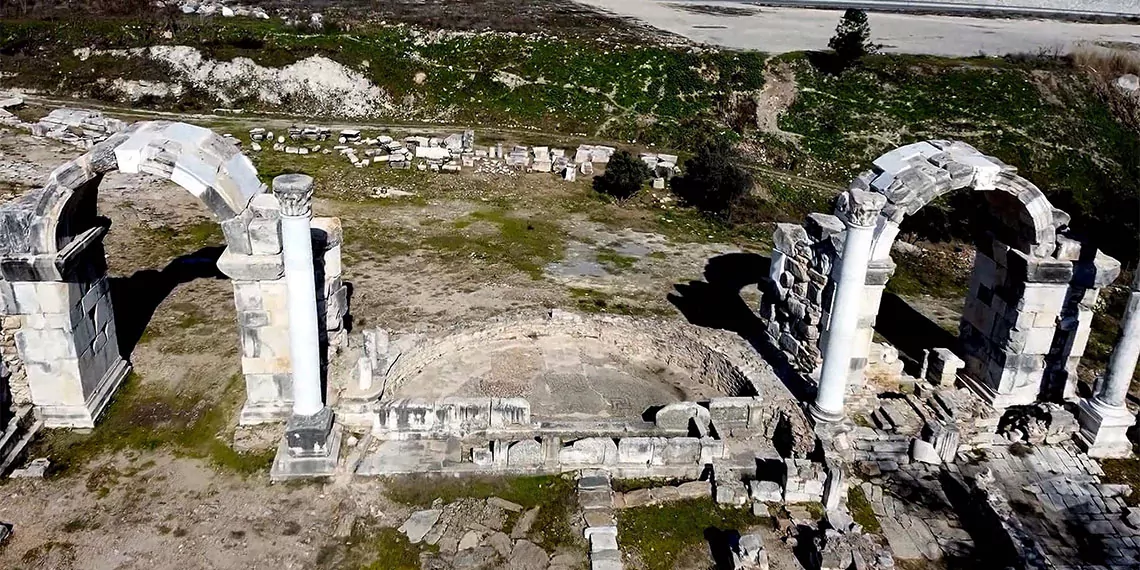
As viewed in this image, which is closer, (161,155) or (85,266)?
(161,155)

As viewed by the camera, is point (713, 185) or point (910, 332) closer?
point (910, 332)

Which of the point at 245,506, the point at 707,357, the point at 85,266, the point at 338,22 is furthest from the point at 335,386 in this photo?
the point at 338,22

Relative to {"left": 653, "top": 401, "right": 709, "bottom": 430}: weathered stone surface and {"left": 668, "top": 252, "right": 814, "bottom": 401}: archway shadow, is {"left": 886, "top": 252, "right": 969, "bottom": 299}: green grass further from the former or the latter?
{"left": 653, "top": 401, "right": 709, "bottom": 430}: weathered stone surface

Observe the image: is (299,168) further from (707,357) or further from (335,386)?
(707,357)

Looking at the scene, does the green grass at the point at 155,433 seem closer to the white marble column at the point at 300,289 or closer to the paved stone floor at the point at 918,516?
the white marble column at the point at 300,289

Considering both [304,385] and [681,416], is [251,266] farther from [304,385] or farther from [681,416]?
[681,416]

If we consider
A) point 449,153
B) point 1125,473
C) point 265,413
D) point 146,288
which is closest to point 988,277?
point 1125,473

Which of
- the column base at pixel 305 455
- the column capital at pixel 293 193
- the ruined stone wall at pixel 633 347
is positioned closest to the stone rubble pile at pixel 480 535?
the column base at pixel 305 455
